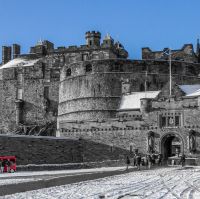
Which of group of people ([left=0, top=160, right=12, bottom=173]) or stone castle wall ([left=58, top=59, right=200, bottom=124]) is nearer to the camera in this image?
group of people ([left=0, top=160, right=12, bottom=173])

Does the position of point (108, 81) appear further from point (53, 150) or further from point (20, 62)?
point (20, 62)

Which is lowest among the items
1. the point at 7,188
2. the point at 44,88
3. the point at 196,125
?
the point at 7,188

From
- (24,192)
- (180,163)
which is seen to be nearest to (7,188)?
(24,192)

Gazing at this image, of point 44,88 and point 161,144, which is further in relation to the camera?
point 44,88

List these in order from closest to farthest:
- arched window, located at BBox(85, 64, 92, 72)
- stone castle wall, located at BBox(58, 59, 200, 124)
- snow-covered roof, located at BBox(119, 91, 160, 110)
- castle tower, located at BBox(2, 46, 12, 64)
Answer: snow-covered roof, located at BBox(119, 91, 160, 110) → stone castle wall, located at BBox(58, 59, 200, 124) → arched window, located at BBox(85, 64, 92, 72) → castle tower, located at BBox(2, 46, 12, 64)

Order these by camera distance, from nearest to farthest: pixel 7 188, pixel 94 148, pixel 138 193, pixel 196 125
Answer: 1. pixel 138 193
2. pixel 7 188
3. pixel 196 125
4. pixel 94 148

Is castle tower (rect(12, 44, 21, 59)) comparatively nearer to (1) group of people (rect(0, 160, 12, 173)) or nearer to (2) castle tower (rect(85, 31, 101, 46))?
(2) castle tower (rect(85, 31, 101, 46))

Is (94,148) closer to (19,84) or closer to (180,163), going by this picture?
(180,163)

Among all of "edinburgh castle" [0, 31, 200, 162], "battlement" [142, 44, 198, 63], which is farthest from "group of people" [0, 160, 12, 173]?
"battlement" [142, 44, 198, 63]

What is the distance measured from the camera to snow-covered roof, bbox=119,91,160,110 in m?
58.6

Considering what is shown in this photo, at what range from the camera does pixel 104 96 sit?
215ft

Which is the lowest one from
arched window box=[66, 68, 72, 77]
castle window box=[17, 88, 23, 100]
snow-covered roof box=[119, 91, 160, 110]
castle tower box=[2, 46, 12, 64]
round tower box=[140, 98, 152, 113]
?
round tower box=[140, 98, 152, 113]

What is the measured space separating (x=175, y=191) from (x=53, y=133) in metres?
54.2

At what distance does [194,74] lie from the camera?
225 feet
